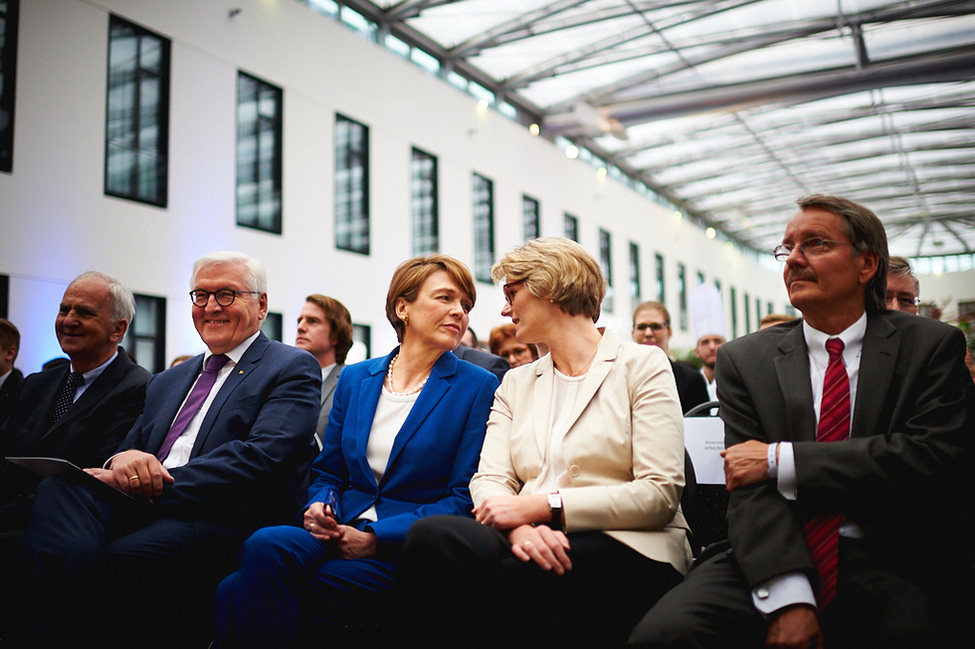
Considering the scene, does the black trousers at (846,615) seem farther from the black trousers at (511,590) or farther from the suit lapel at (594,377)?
the suit lapel at (594,377)

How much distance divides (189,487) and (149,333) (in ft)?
22.0

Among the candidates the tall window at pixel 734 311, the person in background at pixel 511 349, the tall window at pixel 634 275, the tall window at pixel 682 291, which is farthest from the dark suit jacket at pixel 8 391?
the tall window at pixel 734 311

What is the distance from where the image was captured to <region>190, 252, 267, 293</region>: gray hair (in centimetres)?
307

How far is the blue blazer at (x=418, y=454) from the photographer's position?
2455 mm

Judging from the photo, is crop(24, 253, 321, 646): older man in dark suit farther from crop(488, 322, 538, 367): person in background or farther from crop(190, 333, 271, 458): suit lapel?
crop(488, 322, 538, 367): person in background

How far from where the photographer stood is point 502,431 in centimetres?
237

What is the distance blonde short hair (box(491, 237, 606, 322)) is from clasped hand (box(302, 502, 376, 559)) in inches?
36.0

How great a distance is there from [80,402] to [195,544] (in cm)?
103

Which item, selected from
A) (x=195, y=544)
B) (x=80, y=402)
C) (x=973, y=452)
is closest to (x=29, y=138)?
(x=80, y=402)

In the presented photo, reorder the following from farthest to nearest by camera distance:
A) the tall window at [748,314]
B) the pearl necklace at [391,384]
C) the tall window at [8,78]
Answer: the tall window at [748,314] → the tall window at [8,78] → the pearl necklace at [391,384]

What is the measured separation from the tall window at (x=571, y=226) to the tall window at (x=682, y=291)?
7.22 meters

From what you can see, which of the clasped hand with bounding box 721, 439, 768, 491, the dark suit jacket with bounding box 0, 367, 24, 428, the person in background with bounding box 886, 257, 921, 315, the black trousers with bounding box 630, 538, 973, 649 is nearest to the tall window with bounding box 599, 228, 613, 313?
the dark suit jacket with bounding box 0, 367, 24, 428

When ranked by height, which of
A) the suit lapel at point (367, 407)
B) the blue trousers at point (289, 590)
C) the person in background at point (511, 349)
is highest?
the person in background at point (511, 349)

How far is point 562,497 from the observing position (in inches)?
79.3
